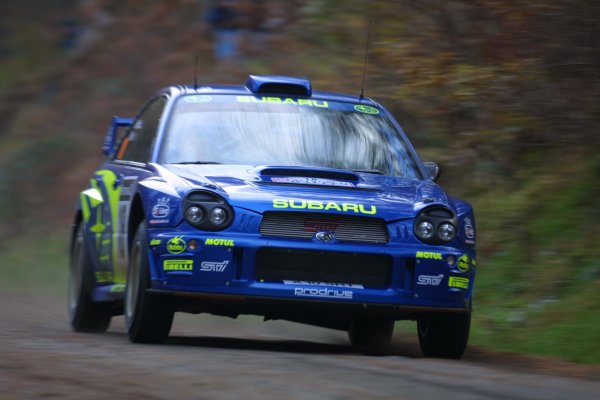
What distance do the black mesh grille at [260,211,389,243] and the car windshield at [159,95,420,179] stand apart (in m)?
0.94

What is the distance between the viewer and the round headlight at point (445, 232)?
8109mm

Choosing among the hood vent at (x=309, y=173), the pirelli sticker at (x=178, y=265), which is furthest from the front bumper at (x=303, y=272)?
the hood vent at (x=309, y=173)

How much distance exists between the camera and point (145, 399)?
18.6ft

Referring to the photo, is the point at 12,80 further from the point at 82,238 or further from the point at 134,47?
the point at 82,238

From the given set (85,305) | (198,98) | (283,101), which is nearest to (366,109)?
(283,101)

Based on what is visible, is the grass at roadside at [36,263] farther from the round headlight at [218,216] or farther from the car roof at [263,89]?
the round headlight at [218,216]

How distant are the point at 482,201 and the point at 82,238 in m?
4.22

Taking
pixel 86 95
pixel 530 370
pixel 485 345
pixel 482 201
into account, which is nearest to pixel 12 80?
pixel 86 95

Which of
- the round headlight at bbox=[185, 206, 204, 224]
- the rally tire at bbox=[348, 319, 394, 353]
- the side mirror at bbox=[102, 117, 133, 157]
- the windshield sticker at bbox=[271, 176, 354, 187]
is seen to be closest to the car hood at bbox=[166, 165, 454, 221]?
the windshield sticker at bbox=[271, 176, 354, 187]

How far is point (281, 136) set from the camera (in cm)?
909

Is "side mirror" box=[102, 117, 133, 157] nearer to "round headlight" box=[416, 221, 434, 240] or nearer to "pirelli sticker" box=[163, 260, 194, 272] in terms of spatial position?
"pirelli sticker" box=[163, 260, 194, 272]

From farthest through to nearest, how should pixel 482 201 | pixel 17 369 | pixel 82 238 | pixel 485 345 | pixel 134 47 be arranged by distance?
1. pixel 134 47
2. pixel 482 201
3. pixel 82 238
4. pixel 485 345
5. pixel 17 369

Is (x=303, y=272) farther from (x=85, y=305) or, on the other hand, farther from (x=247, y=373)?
(x=85, y=305)

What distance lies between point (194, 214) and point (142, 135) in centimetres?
203
